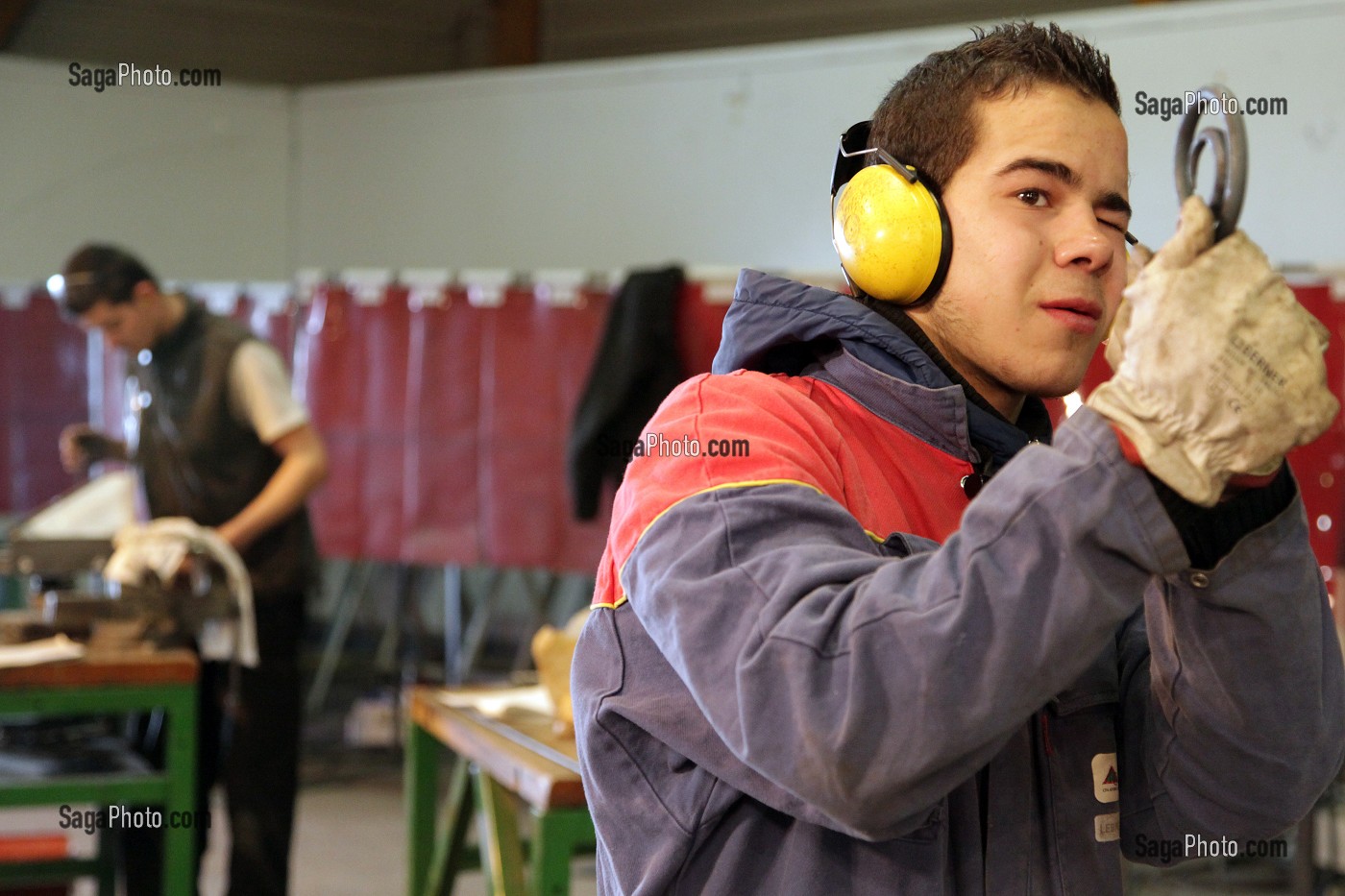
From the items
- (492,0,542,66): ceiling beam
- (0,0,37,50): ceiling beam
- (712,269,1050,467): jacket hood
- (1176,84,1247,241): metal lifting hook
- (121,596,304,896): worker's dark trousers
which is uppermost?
(492,0,542,66): ceiling beam

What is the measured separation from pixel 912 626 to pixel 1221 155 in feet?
1.19

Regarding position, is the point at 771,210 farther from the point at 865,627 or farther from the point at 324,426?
the point at 865,627

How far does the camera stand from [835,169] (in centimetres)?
140

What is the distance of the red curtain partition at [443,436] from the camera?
6148 millimetres

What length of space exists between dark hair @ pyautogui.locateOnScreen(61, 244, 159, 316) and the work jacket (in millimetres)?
3192

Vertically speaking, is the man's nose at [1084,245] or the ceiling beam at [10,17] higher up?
the ceiling beam at [10,17]

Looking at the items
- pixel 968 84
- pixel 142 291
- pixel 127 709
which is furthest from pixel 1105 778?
pixel 142 291

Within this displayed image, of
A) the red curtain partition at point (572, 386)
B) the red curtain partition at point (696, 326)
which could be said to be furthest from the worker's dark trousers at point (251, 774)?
the red curtain partition at point (696, 326)

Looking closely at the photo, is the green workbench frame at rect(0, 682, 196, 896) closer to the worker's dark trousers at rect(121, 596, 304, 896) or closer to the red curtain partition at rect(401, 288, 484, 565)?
the worker's dark trousers at rect(121, 596, 304, 896)

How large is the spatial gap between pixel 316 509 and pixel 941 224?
5.74 meters

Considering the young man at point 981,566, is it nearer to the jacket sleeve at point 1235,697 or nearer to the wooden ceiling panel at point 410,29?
the jacket sleeve at point 1235,697

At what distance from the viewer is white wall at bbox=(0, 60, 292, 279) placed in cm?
682

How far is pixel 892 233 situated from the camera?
1.19 m

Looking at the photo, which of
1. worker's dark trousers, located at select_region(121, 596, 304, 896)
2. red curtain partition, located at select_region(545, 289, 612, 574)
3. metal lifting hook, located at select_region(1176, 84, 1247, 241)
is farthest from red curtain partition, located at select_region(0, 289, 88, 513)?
metal lifting hook, located at select_region(1176, 84, 1247, 241)
